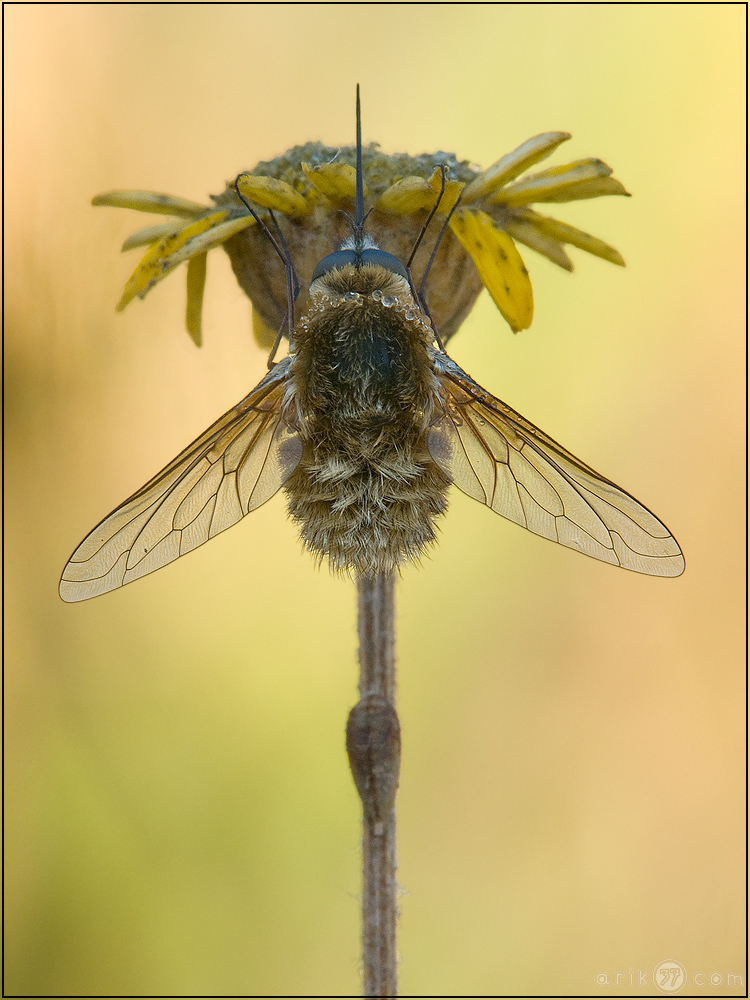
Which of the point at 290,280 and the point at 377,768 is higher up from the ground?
the point at 290,280

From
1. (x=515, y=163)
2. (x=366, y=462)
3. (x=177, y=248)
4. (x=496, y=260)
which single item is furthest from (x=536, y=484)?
(x=177, y=248)

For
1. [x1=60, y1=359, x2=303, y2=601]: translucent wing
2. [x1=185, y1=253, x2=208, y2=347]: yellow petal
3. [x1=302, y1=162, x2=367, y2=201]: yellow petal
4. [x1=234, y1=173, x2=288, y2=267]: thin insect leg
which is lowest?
[x1=60, y1=359, x2=303, y2=601]: translucent wing

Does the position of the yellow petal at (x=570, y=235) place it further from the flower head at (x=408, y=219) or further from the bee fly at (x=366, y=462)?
the bee fly at (x=366, y=462)

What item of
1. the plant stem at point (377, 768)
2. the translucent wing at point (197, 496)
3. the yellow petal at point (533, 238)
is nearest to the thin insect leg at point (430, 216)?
the yellow petal at point (533, 238)

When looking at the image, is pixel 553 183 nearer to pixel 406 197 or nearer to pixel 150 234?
pixel 406 197

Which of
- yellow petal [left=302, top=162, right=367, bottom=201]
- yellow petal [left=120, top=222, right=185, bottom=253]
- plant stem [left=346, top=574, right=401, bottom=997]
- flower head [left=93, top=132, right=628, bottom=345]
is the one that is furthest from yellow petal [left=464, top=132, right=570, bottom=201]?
plant stem [left=346, top=574, right=401, bottom=997]

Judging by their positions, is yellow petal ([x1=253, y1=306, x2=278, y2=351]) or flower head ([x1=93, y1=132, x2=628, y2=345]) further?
yellow petal ([x1=253, y1=306, x2=278, y2=351])

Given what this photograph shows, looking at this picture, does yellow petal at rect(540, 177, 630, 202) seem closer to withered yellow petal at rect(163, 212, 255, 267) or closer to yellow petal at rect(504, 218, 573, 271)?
yellow petal at rect(504, 218, 573, 271)
